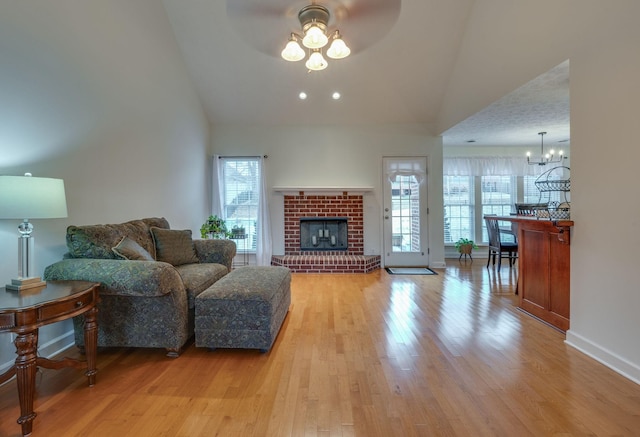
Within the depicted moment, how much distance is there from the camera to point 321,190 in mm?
5504

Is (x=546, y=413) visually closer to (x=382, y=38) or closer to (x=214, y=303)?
(x=214, y=303)

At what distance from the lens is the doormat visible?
501 cm

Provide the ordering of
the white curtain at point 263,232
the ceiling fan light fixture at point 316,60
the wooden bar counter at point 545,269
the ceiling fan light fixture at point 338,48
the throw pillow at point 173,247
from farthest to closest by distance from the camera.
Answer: the white curtain at point 263,232
the throw pillow at point 173,247
the ceiling fan light fixture at point 316,60
the ceiling fan light fixture at point 338,48
the wooden bar counter at point 545,269

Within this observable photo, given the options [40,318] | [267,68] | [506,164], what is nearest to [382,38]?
[267,68]

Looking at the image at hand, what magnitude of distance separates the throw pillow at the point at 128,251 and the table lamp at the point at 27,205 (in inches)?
19.3

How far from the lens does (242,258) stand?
18.1 ft

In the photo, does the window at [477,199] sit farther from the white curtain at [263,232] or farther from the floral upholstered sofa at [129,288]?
the floral upholstered sofa at [129,288]

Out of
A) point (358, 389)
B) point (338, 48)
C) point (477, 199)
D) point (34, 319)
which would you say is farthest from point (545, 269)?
point (477, 199)

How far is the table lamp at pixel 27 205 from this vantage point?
1665mm

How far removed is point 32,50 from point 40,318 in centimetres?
190

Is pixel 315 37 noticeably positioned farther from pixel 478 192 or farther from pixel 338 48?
pixel 478 192

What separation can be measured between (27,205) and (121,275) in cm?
62

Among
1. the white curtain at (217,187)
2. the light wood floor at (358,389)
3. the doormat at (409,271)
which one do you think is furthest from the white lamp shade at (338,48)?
the doormat at (409,271)

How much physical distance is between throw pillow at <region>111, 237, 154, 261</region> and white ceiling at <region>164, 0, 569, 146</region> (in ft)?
8.97
